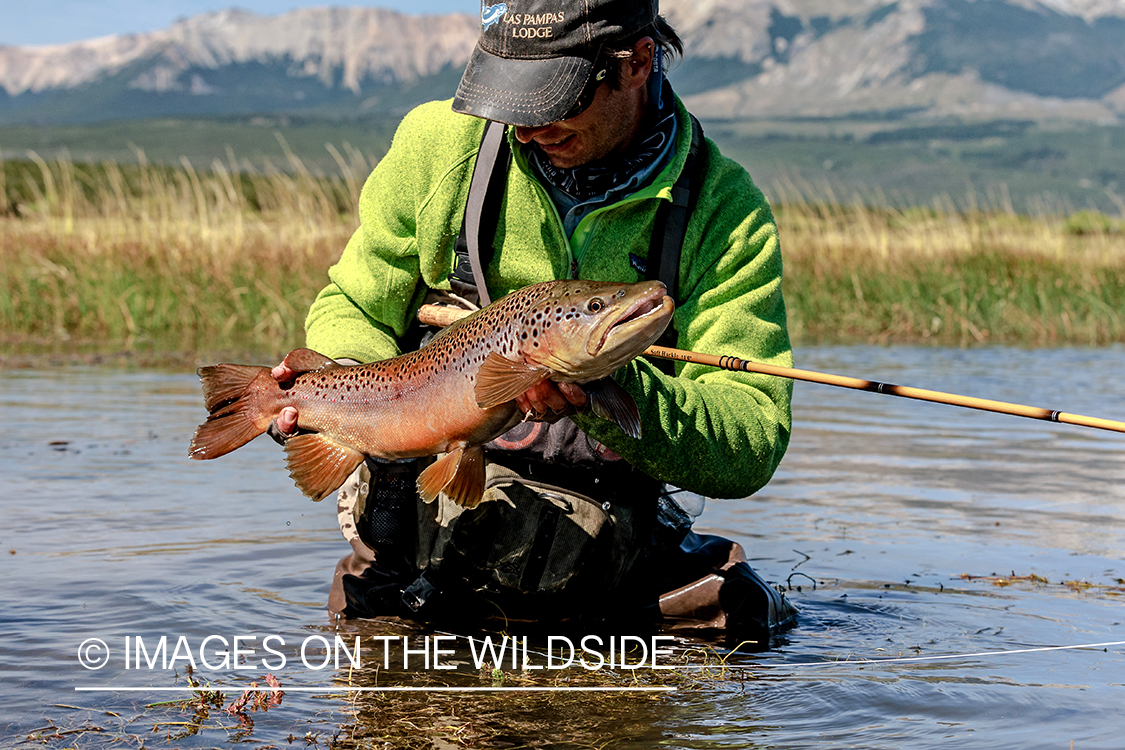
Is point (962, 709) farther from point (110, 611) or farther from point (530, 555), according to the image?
point (110, 611)

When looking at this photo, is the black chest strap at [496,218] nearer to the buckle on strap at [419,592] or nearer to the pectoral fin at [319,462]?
the pectoral fin at [319,462]

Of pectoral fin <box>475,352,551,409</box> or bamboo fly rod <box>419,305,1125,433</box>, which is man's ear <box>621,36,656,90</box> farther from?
pectoral fin <box>475,352,551,409</box>

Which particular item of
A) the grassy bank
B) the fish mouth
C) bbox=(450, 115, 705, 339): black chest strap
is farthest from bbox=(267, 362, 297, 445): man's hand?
the grassy bank

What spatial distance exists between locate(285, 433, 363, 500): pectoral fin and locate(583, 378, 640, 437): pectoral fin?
743 mm

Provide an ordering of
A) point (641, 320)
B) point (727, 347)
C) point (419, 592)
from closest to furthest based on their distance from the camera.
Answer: point (641, 320) < point (727, 347) < point (419, 592)

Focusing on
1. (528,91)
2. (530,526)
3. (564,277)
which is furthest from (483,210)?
(530,526)

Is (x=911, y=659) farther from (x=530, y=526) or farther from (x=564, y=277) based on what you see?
(x=564, y=277)

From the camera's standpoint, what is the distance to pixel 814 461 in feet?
23.3

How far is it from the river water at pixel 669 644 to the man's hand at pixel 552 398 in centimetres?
72

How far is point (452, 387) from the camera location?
3.07m

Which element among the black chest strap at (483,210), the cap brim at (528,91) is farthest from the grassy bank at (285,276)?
the cap brim at (528,91)

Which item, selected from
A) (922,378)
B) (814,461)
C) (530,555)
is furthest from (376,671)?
(922,378)

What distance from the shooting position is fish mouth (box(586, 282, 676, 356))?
2.64 m

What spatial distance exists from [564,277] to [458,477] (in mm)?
870
